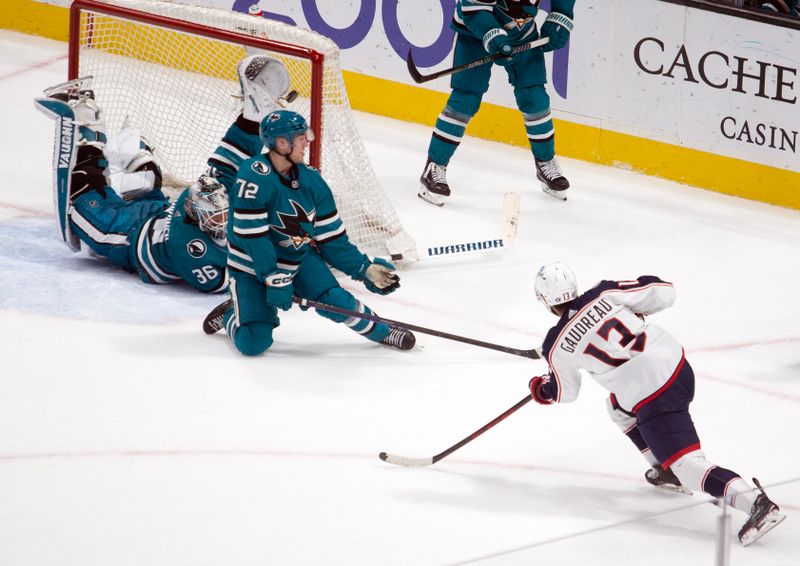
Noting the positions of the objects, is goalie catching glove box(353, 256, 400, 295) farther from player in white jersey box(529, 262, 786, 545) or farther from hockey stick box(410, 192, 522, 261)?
player in white jersey box(529, 262, 786, 545)

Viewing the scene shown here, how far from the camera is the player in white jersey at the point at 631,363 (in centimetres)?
334

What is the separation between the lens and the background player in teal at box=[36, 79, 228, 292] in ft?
15.6

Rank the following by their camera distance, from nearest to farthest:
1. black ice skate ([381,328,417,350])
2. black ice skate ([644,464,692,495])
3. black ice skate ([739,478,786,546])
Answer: black ice skate ([739,478,786,546]) < black ice skate ([644,464,692,495]) < black ice skate ([381,328,417,350])

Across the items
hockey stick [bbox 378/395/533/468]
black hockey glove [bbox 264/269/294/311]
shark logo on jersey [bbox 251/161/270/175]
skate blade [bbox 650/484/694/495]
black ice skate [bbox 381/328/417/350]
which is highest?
shark logo on jersey [bbox 251/161/270/175]

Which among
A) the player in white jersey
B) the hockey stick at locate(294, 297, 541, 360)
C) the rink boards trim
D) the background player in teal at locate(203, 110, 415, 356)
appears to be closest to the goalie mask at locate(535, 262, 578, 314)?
the player in white jersey

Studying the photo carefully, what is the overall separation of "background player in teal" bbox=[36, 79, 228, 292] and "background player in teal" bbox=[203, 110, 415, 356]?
1.07 feet

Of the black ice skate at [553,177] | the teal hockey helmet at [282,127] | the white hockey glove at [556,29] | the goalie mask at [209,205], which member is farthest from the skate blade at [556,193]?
the teal hockey helmet at [282,127]

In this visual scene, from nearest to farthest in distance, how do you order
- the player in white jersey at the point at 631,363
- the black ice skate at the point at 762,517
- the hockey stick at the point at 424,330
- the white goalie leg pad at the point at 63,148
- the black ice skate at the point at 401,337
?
1. the black ice skate at the point at 762,517
2. the player in white jersey at the point at 631,363
3. the hockey stick at the point at 424,330
4. the black ice skate at the point at 401,337
5. the white goalie leg pad at the point at 63,148

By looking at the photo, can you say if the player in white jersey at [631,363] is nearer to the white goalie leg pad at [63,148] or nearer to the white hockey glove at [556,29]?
the white goalie leg pad at [63,148]

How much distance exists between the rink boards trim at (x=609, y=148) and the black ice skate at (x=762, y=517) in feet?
10.5

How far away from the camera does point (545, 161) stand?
20.2 ft

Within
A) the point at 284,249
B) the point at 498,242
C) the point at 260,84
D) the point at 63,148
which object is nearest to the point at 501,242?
the point at 498,242

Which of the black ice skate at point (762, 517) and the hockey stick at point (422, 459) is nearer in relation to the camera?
the black ice skate at point (762, 517)

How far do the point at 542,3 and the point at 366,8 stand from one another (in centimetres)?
102
